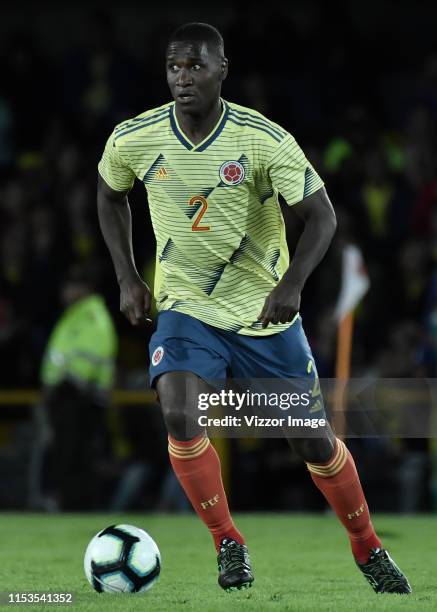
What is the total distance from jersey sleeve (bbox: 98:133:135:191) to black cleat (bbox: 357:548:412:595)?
188 cm

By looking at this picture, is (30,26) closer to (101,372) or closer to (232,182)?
(101,372)

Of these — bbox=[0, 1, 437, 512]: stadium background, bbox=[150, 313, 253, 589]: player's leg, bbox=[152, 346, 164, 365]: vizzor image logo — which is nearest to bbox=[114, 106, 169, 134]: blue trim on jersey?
bbox=[150, 313, 253, 589]: player's leg

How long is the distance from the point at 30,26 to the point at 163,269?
1025 cm

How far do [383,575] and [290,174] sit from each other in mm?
1681

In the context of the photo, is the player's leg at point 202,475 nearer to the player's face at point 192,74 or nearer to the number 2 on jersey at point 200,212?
the number 2 on jersey at point 200,212

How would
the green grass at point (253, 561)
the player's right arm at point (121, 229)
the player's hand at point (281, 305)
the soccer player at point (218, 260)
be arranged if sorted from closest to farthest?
the green grass at point (253, 561) < the player's hand at point (281, 305) < the soccer player at point (218, 260) < the player's right arm at point (121, 229)

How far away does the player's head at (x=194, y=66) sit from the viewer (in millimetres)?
6035

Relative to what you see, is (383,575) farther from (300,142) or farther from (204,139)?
(300,142)

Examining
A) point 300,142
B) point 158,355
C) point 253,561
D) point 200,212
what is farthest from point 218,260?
point 300,142

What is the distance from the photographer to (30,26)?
16.0 metres

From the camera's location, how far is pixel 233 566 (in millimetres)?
6141

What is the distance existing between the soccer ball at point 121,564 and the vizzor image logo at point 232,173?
1513 mm

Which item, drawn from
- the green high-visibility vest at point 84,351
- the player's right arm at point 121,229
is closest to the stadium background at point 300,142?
the green high-visibility vest at point 84,351

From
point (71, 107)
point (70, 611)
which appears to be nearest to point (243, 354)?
point (70, 611)
